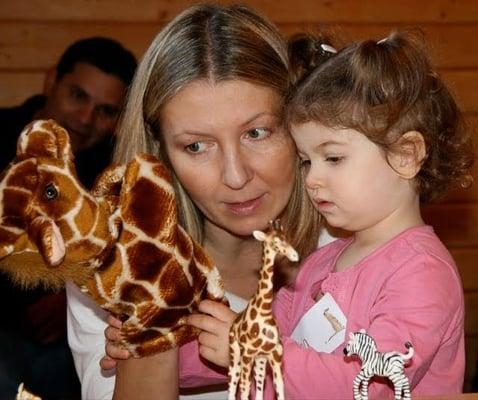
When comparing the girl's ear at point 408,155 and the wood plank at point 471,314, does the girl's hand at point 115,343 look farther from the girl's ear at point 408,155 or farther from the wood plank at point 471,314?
the wood plank at point 471,314

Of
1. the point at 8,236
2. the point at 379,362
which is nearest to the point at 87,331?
the point at 8,236

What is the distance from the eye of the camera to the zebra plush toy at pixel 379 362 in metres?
0.98

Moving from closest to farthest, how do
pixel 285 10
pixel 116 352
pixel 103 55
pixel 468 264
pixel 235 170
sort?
pixel 116 352, pixel 235 170, pixel 103 55, pixel 285 10, pixel 468 264

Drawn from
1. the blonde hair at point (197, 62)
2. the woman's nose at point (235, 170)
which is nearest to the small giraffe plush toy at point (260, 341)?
the woman's nose at point (235, 170)

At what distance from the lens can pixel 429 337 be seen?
110 cm

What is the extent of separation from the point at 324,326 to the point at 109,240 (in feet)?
1.19

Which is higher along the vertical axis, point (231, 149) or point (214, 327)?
point (231, 149)

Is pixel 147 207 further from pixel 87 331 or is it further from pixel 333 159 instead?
pixel 87 331

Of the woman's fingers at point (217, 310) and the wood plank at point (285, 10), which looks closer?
the woman's fingers at point (217, 310)

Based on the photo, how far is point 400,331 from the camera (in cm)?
109

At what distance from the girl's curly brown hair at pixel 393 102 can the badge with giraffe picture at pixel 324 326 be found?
22cm

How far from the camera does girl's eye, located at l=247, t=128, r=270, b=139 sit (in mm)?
1367

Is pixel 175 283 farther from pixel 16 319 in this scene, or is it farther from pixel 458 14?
pixel 458 14

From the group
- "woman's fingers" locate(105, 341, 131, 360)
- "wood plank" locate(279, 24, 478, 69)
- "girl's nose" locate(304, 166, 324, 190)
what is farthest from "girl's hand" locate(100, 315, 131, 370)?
"wood plank" locate(279, 24, 478, 69)
